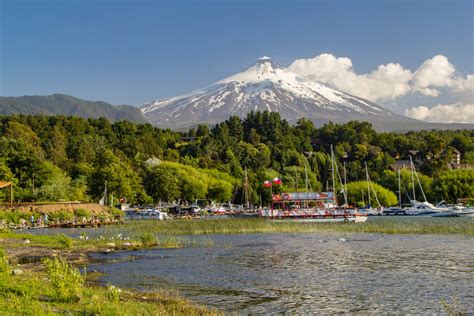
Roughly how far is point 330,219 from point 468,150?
307 feet

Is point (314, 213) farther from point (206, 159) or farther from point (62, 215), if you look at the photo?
point (206, 159)

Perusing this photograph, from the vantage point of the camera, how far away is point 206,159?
12750cm

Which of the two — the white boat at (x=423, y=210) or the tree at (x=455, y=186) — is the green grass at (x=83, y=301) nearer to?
the white boat at (x=423, y=210)

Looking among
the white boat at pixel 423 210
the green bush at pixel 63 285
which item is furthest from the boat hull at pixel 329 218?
the green bush at pixel 63 285

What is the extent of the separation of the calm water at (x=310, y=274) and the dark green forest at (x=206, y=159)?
4584cm

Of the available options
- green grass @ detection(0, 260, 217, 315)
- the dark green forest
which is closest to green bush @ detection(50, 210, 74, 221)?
the dark green forest

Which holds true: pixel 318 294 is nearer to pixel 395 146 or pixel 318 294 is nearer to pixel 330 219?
pixel 330 219

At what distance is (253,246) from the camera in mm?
38875

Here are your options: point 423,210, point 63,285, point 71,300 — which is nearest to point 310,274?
point 71,300

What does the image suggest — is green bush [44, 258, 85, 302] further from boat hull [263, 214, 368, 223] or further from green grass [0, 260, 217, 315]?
boat hull [263, 214, 368, 223]

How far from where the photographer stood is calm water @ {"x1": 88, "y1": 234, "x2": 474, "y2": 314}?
753 inches

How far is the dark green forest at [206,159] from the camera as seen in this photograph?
8494cm

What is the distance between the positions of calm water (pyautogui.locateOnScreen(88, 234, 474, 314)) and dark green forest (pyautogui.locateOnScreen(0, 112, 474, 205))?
45.8m


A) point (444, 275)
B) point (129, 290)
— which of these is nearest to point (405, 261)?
point (444, 275)
